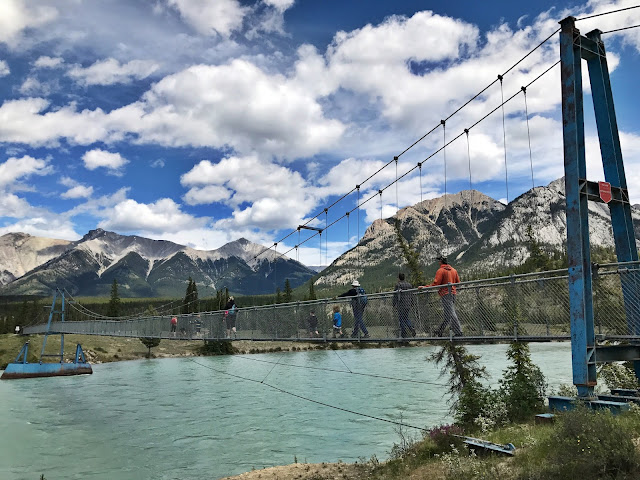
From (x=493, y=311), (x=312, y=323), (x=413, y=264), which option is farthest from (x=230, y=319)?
(x=413, y=264)

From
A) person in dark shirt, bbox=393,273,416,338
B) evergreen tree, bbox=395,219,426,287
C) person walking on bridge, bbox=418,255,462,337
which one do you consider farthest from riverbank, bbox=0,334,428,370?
person walking on bridge, bbox=418,255,462,337

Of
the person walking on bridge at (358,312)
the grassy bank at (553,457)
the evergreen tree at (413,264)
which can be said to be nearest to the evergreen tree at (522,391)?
the grassy bank at (553,457)

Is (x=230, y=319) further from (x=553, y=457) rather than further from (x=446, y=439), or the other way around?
(x=553, y=457)

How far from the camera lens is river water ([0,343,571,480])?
51.5 ft

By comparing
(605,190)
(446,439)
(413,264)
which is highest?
(413,264)

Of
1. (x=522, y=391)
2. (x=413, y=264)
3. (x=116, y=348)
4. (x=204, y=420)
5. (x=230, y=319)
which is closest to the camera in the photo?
(x=522, y=391)

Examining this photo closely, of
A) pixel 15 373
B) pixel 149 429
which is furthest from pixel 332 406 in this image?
pixel 15 373

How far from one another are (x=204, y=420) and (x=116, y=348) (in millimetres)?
49527

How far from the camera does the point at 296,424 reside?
20969 mm

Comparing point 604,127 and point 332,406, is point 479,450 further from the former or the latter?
point 332,406

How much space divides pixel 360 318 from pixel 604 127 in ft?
22.6

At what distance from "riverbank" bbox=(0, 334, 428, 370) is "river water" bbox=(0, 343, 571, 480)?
17313 millimetres

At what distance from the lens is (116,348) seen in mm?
66750

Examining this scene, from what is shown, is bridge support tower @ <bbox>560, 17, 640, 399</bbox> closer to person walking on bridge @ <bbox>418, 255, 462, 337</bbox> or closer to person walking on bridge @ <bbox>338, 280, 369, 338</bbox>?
person walking on bridge @ <bbox>418, 255, 462, 337</bbox>
